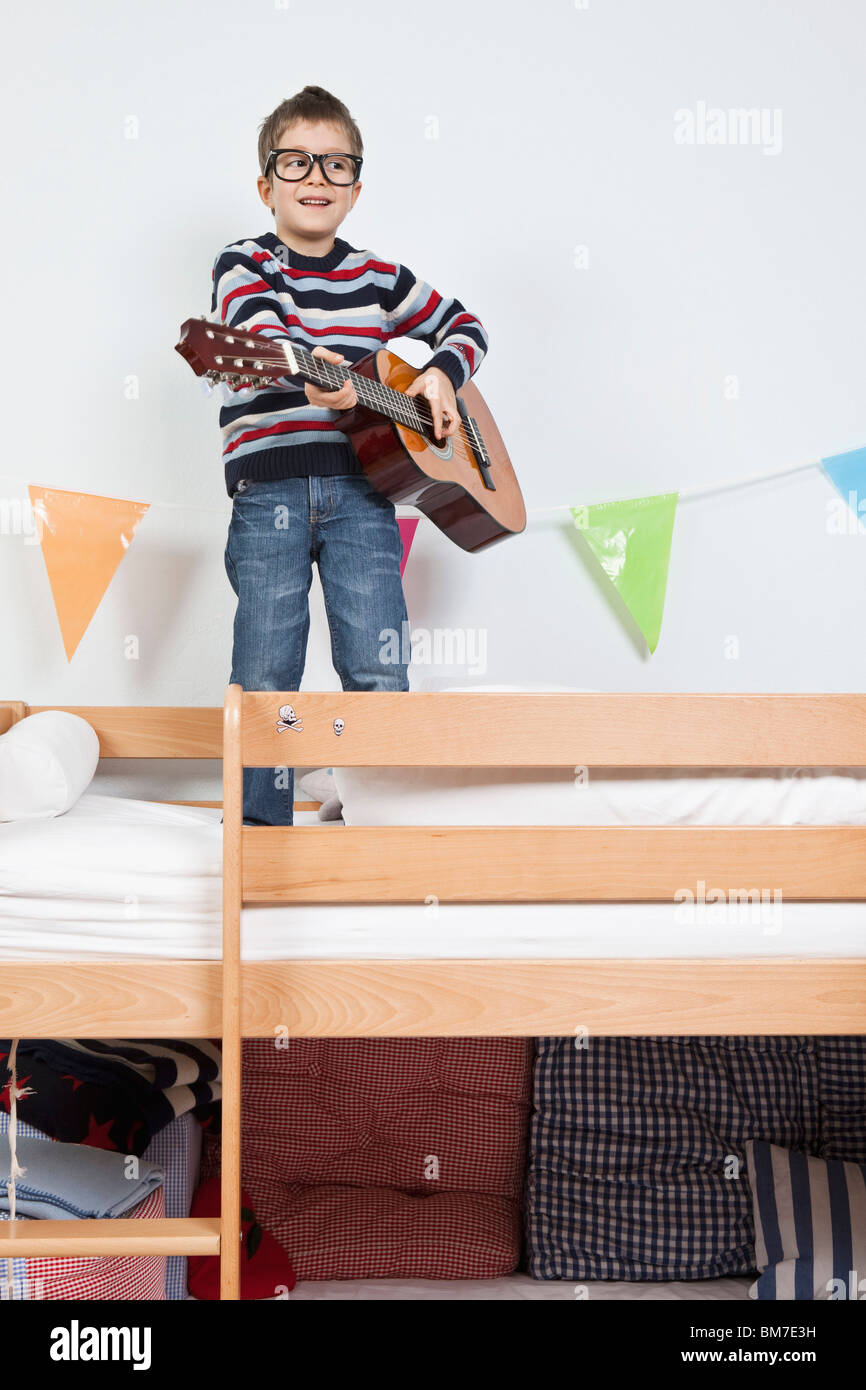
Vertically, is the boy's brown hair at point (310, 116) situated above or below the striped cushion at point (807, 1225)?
above

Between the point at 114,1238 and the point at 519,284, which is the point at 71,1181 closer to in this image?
the point at 114,1238

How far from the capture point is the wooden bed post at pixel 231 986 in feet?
3.17

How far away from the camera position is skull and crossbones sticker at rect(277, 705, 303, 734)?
1000 mm

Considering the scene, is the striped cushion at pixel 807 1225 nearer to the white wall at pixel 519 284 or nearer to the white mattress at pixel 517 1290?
the white mattress at pixel 517 1290

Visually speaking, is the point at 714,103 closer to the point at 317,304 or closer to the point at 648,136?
the point at 648,136

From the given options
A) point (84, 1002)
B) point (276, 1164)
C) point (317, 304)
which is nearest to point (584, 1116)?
point (276, 1164)

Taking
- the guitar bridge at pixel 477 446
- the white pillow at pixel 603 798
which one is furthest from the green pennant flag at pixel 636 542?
the white pillow at pixel 603 798

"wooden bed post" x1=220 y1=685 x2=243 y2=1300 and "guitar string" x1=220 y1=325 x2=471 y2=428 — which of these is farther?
"guitar string" x1=220 y1=325 x2=471 y2=428

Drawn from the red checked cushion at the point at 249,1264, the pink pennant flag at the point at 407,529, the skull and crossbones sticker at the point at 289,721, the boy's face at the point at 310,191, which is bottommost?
the red checked cushion at the point at 249,1264

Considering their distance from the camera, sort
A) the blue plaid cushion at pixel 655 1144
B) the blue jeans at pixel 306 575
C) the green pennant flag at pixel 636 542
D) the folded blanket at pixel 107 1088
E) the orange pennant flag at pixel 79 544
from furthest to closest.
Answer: the green pennant flag at pixel 636 542
the orange pennant flag at pixel 79 544
the blue plaid cushion at pixel 655 1144
the blue jeans at pixel 306 575
the folded blanket at pixel 107 1088

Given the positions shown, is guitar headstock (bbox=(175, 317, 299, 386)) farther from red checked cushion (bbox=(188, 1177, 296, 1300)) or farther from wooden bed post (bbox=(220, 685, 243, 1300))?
red checked cushion (bbox=(188, 1177, 296, 1300))

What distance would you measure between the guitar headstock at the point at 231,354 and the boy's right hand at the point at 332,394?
0.22 ft

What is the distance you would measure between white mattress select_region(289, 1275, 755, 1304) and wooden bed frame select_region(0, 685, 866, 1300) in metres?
0.57

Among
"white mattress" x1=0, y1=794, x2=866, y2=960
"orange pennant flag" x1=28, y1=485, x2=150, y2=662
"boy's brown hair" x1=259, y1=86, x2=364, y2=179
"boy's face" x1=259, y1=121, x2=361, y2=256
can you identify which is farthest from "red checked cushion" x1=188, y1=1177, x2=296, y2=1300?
"boy's brown hair" x1=259, y1=86, x2=364, y2=179
